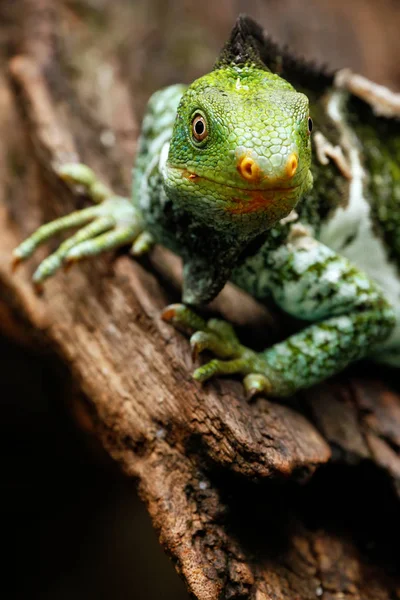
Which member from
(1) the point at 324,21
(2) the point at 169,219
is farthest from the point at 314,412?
(1) the point at 324,21

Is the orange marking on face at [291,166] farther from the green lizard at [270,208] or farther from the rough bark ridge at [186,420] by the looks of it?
the rough bark ridge at [186,420]

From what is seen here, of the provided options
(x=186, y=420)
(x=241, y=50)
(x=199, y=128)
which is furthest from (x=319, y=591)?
(x=241, y=50)

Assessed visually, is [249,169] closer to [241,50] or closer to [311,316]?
[241,50]

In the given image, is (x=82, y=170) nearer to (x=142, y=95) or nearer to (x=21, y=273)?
(x=21, y=273)

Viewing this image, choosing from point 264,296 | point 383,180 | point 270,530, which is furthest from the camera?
point 383,180

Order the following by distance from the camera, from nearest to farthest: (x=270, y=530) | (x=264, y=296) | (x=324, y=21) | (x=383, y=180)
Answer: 1. (x=270, y=530)
2. (x=264, y=296)
3. (x=383, y=180)
4. (x=324, y=21)

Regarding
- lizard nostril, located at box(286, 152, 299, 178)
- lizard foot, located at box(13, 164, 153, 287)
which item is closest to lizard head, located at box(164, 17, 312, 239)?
lizard nostril, located at box(286, 152, 299, 178)

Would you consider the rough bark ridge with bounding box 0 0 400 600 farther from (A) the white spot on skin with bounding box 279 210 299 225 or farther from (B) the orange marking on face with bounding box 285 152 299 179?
(B) the orange marking on face with bounding box 285 152 299 179
